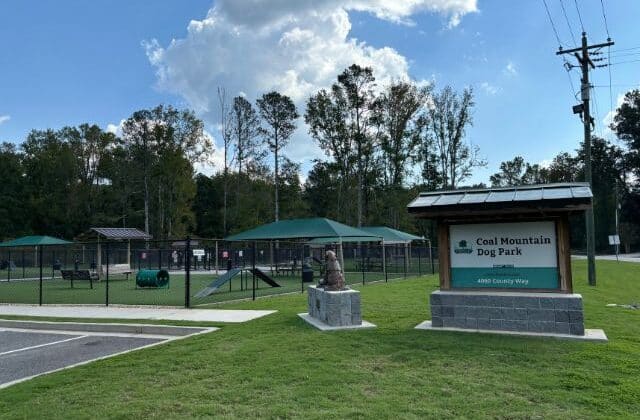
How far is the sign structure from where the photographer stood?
8.47 meters

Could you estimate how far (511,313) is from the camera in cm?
842

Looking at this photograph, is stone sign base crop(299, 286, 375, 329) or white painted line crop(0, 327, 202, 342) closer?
stone sign base crop(299, 286, 375, 329)

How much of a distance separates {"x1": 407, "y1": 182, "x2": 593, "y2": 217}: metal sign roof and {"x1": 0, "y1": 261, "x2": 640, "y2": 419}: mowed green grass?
78.6 inches

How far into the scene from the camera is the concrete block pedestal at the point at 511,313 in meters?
8.01

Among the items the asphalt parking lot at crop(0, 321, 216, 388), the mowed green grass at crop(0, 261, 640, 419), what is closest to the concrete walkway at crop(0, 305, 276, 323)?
the asphalt parking lot at crop(0, 321, 216, 388)

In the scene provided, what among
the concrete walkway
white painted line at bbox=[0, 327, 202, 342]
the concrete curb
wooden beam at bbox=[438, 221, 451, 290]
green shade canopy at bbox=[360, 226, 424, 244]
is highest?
green shade canopy at bbox=[360, 226, 424, 244]

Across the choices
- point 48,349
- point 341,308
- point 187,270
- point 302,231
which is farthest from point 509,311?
point 302,231

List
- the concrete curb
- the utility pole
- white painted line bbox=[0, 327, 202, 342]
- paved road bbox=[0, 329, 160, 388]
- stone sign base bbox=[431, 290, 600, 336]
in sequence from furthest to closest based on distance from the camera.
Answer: the utility pole → the concrete curb → white painted line bbox=[0, 327, 202, 342] → stone sign base bbox=[431, 290, 600, 336] → paved road bbox=[0, 329, 160, 388]

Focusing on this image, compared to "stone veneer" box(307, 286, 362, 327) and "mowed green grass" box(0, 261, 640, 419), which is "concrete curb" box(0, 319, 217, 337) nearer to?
"mowed green grass" box(0, 261, 640, 419)

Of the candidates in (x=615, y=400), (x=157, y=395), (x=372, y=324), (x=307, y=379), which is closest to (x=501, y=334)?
(x=372, y=324)

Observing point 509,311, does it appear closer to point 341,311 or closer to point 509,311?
point 509,311

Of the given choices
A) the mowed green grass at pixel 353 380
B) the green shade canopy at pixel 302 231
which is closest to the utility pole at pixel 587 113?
the green shade canopy at pixel 302 231

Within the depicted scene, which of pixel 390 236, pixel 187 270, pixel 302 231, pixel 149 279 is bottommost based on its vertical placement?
pixel 149 279

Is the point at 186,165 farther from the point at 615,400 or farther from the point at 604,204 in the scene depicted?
the point at 604,204
